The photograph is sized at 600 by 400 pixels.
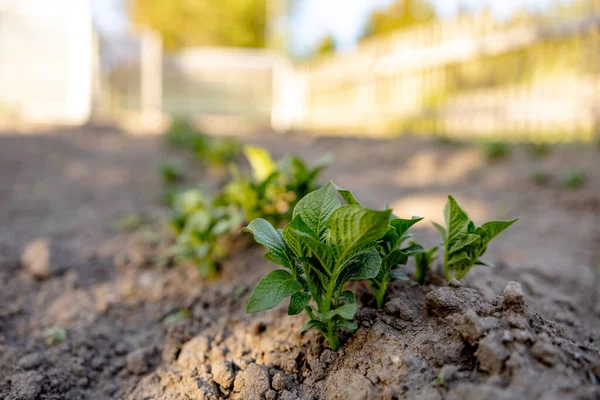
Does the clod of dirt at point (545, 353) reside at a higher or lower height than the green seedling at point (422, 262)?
lower

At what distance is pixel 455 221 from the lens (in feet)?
4.89

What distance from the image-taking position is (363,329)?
1396mm

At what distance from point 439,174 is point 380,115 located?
3.55 metres

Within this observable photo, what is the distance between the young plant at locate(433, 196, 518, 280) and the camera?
4.64ft

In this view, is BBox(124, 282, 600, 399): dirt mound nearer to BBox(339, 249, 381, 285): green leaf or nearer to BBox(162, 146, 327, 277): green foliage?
BBox(339, 249, 381, 285): green leaf

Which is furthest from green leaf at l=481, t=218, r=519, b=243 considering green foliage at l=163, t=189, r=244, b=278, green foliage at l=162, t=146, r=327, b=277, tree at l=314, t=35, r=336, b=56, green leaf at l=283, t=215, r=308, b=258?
tree at l=314, t=35, r=336, b=56

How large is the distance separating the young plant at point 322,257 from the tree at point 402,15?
52.3 ft

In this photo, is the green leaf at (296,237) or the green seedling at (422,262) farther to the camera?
the green seedling at (422,262)

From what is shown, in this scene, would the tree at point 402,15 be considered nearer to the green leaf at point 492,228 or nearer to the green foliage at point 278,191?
the green foliage at point 278,191

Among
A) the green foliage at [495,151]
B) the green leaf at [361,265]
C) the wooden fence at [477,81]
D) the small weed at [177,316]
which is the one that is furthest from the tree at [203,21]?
the green leaf at [361,265]

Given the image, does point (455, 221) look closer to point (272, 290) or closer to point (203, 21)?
point (272, 290)

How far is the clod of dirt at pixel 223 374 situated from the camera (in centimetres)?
138

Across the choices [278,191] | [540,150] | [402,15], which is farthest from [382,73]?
[402,15]

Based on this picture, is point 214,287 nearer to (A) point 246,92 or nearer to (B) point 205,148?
(B) point 205,148
